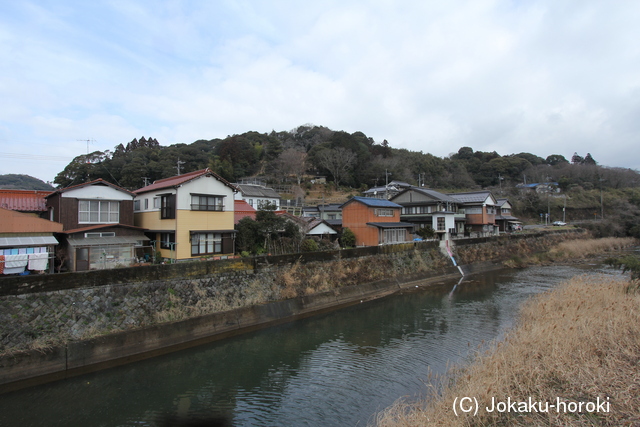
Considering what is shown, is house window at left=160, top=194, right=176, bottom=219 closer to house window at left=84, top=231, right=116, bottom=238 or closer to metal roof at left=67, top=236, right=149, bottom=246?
metal roof at left=67, top=236, right=149, bottom=246

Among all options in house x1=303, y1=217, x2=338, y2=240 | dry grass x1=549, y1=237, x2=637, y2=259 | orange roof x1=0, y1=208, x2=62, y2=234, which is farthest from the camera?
dry grass x1=549, y1=237, x2=637, y2=259

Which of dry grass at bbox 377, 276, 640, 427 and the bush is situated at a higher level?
the bush

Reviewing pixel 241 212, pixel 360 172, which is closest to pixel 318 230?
pixel 241 212

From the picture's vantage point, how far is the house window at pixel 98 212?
A: 17078mm

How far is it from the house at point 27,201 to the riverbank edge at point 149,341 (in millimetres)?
11468

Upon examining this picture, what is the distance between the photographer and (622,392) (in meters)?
6.09

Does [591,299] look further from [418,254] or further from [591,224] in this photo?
[591,224]

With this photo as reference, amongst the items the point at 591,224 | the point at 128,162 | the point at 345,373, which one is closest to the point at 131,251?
the point at 345,373

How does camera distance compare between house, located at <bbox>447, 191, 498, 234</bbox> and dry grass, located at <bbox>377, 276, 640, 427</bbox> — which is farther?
house, located at <bbox>447, 191, 498, 234</bbox>

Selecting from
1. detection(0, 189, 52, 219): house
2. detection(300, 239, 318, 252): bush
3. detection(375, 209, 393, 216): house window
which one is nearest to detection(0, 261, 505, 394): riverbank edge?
detection(300, 239, 318, 252): bush

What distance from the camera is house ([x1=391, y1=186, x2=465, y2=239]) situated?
3544 centimetres

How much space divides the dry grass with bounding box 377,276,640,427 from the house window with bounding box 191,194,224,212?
48.2 feet

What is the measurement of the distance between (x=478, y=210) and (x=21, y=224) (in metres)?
41.7

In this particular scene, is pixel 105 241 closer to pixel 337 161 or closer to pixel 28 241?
pixel 28 241
